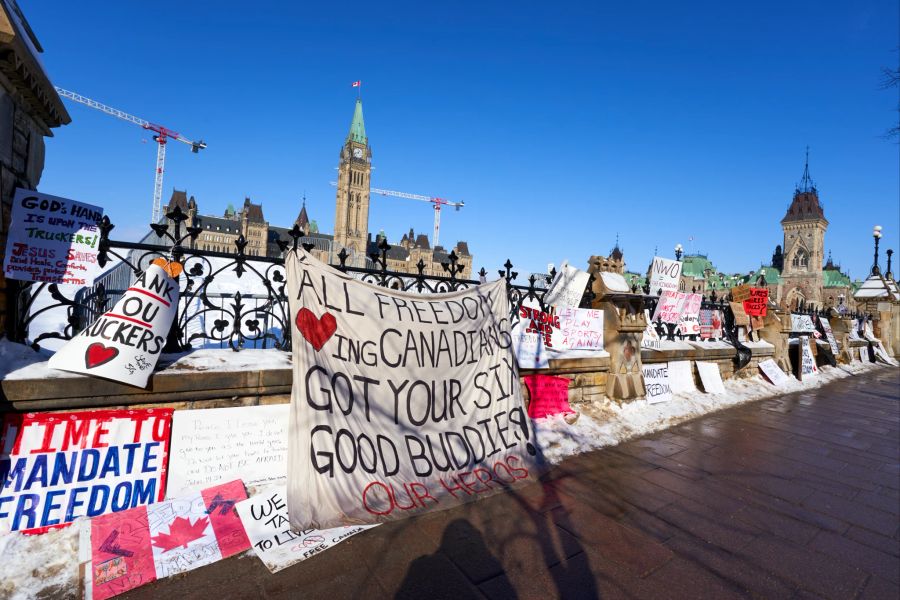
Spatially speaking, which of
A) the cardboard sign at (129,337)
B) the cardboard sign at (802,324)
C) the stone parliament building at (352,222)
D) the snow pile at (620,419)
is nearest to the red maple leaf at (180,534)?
the cardboard sign at (129,337)

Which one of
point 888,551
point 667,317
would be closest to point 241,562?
point 888,551

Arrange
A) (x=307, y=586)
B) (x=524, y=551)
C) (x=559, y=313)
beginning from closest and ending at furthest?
1. (x=307, y=586)
2. (x=524, y=551)
3. (x=559, y=313)

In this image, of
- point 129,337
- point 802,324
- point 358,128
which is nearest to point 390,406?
point 129,337

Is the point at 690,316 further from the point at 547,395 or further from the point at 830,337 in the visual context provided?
the point at 830,337

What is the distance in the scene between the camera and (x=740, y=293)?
1037 centimetres

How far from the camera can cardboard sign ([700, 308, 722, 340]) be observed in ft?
30.8

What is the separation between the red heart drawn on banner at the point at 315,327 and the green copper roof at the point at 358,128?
14315 centimetres

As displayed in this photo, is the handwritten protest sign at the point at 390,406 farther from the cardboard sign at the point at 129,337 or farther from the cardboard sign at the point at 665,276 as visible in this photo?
the cardboard sign at the point at 665,276

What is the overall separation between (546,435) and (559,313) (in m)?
1.97

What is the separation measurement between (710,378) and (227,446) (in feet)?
28.1

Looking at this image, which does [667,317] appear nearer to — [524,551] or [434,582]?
[524,551]

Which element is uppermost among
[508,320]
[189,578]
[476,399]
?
[508,320]

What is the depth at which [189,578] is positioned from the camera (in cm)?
242

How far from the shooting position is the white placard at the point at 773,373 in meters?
10.1
